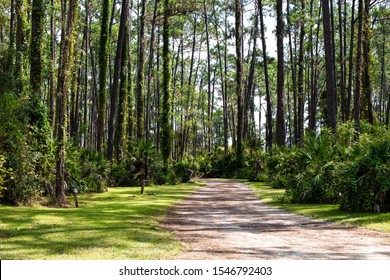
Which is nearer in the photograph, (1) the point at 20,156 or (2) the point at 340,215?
(2) the point at 340,215

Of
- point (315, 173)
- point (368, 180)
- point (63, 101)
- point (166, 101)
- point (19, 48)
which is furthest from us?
point (166, 101)

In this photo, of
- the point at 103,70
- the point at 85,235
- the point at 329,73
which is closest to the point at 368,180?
the point at 329,73

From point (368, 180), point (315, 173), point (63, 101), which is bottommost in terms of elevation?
point (368, 180)

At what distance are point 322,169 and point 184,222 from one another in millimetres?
6285

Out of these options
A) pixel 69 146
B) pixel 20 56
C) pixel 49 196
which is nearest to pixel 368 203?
pixel 49 196

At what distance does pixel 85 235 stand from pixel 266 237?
388 cm

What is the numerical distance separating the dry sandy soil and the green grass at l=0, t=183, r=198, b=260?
1.81 feet

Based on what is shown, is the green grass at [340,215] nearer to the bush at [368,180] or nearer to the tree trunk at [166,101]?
the bush at [368,180]

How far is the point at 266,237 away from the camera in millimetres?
9641

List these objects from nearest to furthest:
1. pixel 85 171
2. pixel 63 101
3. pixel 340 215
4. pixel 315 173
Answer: pixel 340 215 → pixel 63 101 → pixel 315 173 → pixel 85 171

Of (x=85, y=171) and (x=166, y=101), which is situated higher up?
(x=166, y=101)

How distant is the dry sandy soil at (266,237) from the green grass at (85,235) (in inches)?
21.8

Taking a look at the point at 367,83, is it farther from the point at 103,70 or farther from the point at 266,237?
the point at 266,237
